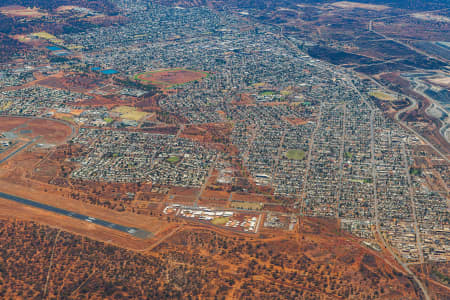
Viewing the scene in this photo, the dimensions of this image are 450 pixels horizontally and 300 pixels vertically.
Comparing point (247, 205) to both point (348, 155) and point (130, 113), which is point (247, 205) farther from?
point (130, 113)

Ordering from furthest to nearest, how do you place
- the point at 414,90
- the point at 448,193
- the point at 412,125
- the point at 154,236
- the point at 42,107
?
1. the point at 414,90
2. the point at 42,107
3. the point at 412,125
4. the point at 448,193
5. the point at 154,236

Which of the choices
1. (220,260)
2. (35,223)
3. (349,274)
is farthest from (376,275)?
(35,223)

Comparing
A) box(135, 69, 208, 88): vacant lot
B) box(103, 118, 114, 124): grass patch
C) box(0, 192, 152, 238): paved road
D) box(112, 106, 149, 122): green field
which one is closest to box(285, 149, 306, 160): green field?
box(0, 192, 152, 238): paved road

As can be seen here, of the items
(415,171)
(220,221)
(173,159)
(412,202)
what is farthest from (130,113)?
(412,202)

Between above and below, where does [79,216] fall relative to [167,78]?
below

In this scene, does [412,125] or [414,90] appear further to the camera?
[414,90]

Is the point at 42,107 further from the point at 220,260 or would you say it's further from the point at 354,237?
the point at 354,237
